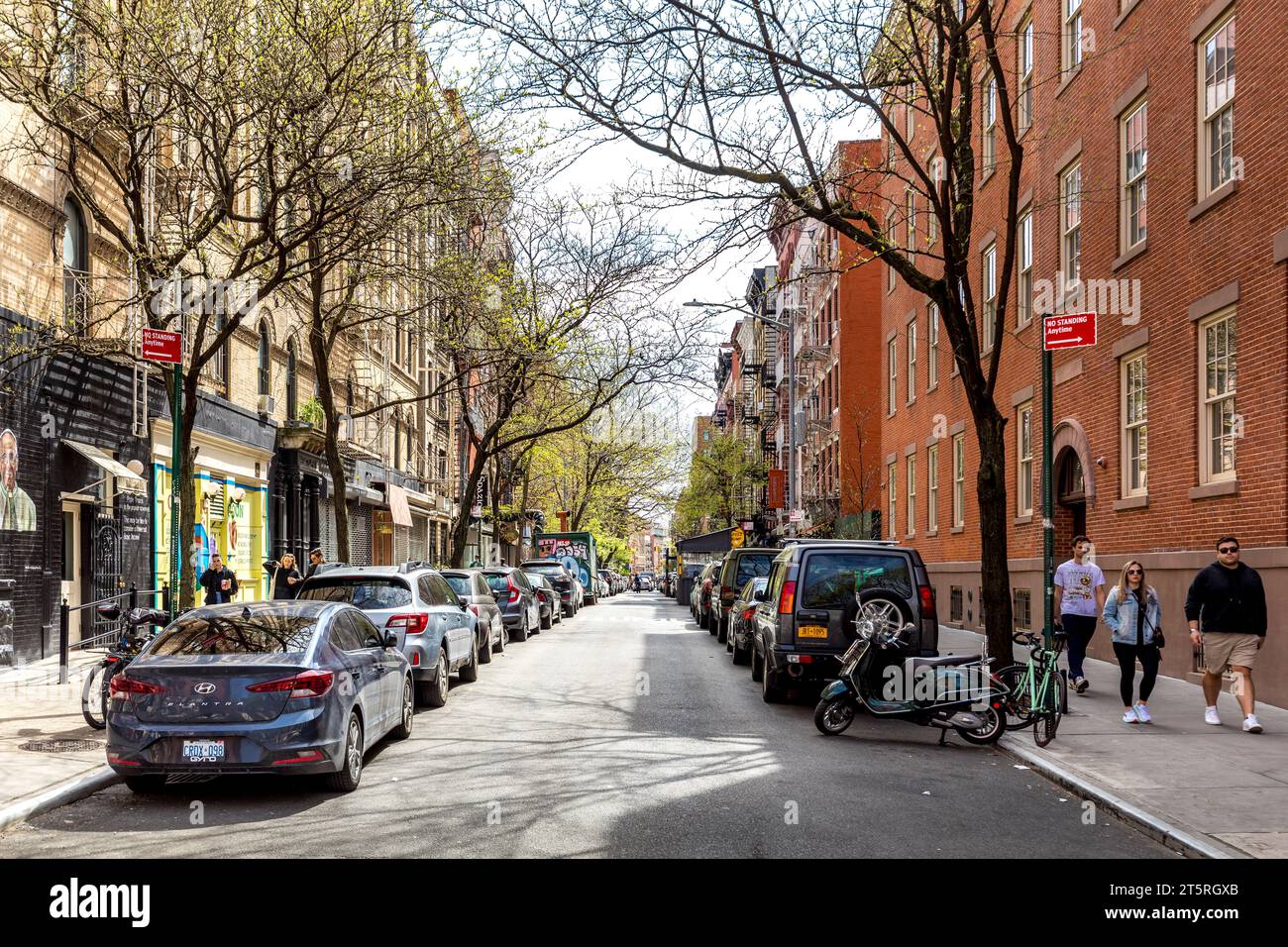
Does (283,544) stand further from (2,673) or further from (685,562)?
(685,562)

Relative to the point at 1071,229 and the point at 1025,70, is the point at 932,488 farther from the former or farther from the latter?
the point at 1071,229

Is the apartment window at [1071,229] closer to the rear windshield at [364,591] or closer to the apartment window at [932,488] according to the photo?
the apartment window at [932,488]

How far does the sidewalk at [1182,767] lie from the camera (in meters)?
7.48

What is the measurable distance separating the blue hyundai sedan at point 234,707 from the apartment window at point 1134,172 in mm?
13685

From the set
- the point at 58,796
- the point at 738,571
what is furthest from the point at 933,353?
the point at 58,796

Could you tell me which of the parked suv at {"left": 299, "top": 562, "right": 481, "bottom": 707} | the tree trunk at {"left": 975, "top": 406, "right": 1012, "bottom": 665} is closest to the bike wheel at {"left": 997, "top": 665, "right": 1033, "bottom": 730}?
the tree trunk at {"left": 975, "top": 406, "right": 1012, "bottom": 665}

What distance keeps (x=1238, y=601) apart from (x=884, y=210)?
1025 inches

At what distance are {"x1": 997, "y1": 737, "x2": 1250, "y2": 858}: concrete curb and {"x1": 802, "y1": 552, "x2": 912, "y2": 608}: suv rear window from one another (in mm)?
3196

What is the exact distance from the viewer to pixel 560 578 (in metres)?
37.7

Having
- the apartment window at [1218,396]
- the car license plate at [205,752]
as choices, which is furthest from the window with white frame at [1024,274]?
the car license plate at [205,752]

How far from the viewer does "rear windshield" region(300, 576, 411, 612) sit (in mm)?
13664

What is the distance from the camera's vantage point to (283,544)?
29594 mm

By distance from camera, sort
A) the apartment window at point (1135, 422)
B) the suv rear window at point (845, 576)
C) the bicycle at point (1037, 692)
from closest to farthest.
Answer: the bicycle at point (1037, 692) → the suv rear window at point (845, 576) → the apartment window at point (1135, 422)
